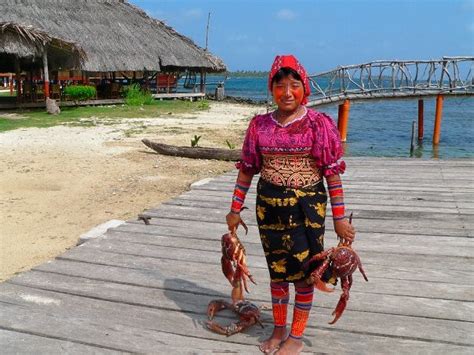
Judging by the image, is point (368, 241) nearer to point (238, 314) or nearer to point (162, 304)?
point (238, 314)

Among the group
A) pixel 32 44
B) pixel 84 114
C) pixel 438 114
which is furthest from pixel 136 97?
pixel 438 114

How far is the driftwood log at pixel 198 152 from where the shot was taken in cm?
973

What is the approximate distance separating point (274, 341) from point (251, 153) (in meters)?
0.85

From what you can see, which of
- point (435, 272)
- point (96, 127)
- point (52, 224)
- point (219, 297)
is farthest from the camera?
point (96, 127)

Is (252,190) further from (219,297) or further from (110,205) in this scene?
(219,297)

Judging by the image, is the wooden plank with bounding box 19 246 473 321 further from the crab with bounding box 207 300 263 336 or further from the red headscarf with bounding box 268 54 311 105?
the red headscarf with bounding box 268 54 311 105

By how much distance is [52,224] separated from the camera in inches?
235

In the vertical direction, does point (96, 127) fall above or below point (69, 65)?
below

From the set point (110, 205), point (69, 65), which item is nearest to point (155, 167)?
point (110, 205)

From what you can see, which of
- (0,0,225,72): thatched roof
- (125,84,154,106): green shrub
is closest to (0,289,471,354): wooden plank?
(0,0,225,72): thatched roof

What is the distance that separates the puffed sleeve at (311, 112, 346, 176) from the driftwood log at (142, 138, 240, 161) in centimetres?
741

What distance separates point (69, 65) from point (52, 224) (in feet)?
48.4

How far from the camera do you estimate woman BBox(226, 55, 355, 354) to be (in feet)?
7.10

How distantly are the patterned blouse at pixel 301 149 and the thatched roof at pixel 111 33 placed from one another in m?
16.2
